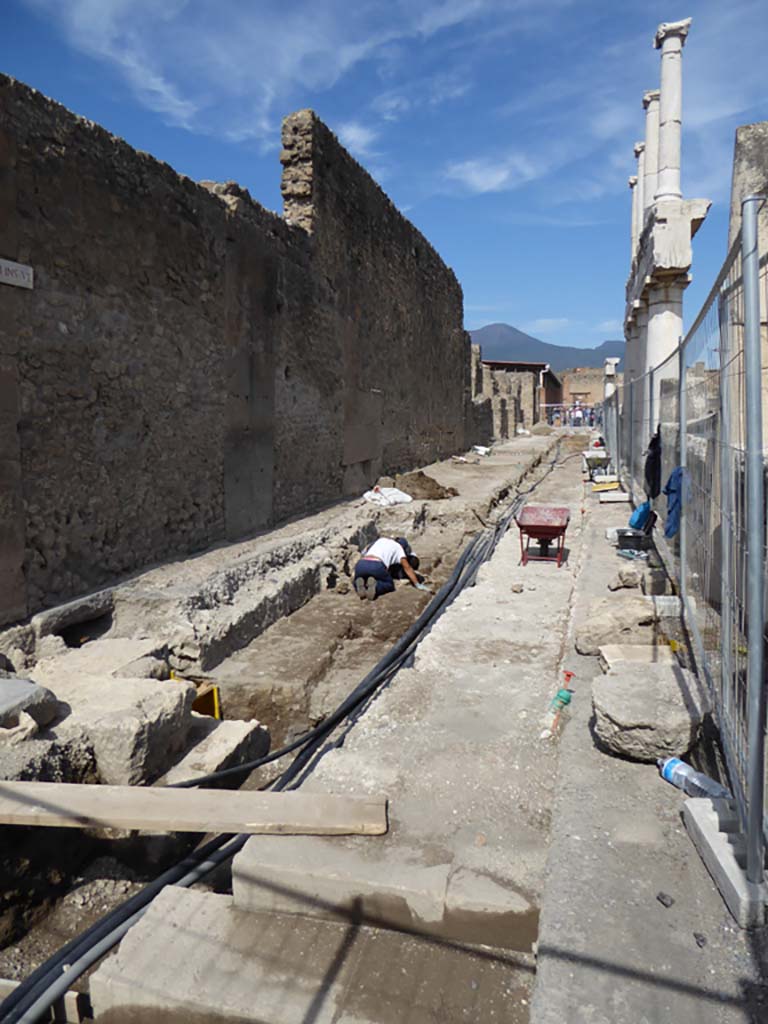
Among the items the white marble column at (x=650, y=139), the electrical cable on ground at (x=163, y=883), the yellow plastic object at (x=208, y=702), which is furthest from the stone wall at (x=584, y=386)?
the yellow plastic object at (x=208, y=702)

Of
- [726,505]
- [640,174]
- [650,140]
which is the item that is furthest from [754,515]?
[640,174]

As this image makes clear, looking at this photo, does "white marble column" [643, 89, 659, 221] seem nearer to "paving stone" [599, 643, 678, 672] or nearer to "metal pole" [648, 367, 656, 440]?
"metal pole" [648, 367, 656, 440]

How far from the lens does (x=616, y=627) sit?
4691 mm

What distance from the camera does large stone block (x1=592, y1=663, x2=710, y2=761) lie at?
3059mm

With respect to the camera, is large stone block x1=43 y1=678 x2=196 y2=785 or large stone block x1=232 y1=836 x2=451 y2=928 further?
large stone block x1=43 y1=678 x2=196 y2=785

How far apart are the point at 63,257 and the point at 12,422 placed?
54.6 inches

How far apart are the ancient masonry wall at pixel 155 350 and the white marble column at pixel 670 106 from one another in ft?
15.7

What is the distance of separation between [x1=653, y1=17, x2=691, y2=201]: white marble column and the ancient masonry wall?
15.7 feet

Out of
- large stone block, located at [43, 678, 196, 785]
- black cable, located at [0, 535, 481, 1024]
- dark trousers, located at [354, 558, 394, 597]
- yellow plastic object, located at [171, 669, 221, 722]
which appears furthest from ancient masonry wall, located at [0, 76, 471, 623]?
black cable, located at [0, 535, 481, 1024]

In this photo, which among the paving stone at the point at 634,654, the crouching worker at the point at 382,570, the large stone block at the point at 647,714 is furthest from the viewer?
the crouching worker at the point at 382,570

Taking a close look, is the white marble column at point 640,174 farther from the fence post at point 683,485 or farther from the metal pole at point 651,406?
the fence post at point 683,485

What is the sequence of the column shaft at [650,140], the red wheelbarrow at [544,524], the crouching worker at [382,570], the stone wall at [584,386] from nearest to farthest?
the red wheelbarrow at [544,524] < the crouching worker at [382,570] < the column shaft at [650,140] < the stone wall at [584,386]

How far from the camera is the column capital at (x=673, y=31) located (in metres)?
10.6

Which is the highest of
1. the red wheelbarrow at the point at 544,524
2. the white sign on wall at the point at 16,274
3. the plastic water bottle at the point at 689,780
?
the white sign on wall at the point at 16,274
